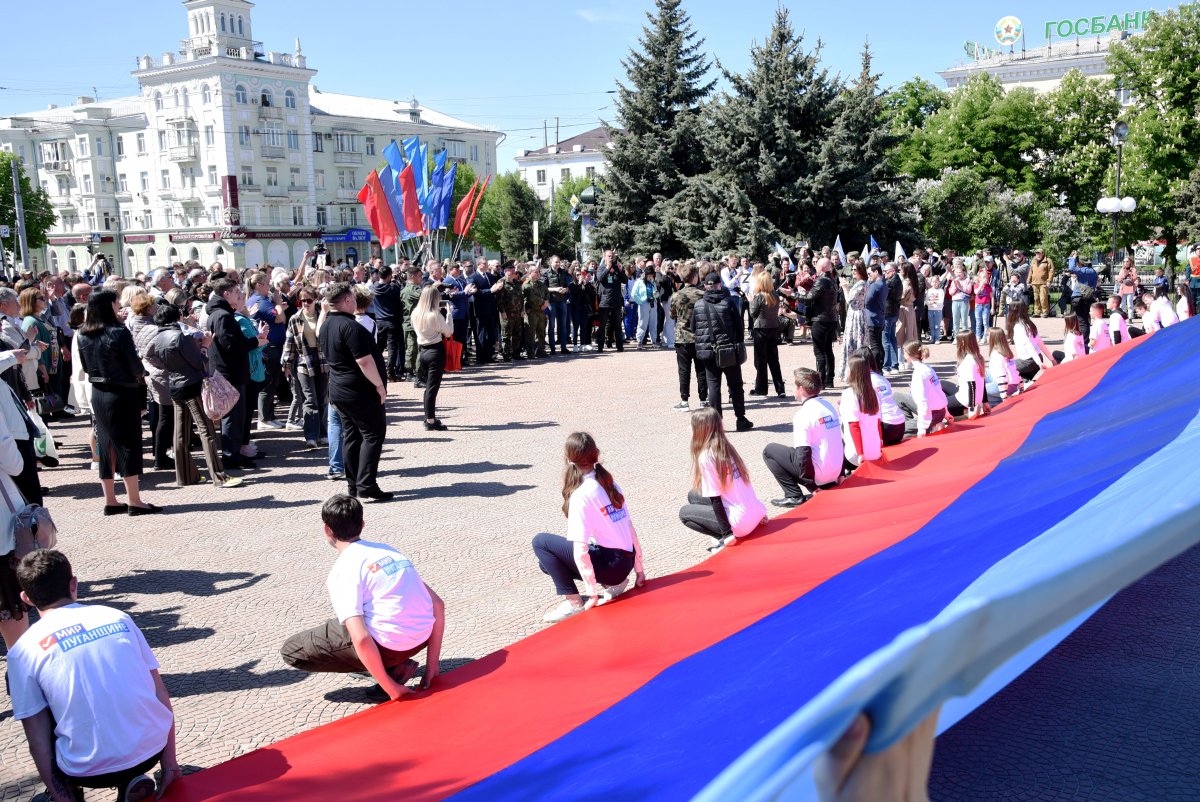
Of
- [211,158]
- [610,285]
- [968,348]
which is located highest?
[211,158]

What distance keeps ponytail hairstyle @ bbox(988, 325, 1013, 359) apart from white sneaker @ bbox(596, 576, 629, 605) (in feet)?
24.1

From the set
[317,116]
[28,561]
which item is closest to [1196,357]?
[28,561]

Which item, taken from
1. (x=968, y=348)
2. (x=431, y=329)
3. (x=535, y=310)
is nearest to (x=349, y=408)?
(x=431, y=329)

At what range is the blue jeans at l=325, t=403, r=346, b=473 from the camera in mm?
9878

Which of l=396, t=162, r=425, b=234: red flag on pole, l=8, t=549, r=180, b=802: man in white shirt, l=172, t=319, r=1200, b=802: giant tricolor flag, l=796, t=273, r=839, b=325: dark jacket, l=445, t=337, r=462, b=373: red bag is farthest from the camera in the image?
l=396, t=162, r=425, b=234: red flag on pole

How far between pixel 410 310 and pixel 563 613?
1215 centimetres

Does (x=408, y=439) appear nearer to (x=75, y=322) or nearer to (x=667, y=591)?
(x=75, y=322)

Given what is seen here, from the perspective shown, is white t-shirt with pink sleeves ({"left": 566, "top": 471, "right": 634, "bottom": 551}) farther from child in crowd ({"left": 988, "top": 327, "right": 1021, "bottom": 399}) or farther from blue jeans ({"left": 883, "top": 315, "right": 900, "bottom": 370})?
blue jeans ({"left": 883, "top": 315, "right": 900, "bottom": 370})

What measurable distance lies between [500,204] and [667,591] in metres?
73.9

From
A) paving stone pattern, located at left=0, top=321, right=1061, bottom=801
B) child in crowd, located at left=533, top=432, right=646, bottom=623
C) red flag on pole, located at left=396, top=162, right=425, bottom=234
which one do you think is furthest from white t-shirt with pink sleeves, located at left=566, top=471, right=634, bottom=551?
red flag on pole, located at left=396, top=162, right=425, bottom=234

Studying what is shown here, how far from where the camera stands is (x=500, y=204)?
3059 inches

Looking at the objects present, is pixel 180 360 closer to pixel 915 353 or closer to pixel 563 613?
pixel 563 613

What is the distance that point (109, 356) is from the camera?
28.1ft

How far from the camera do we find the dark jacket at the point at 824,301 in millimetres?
15070
